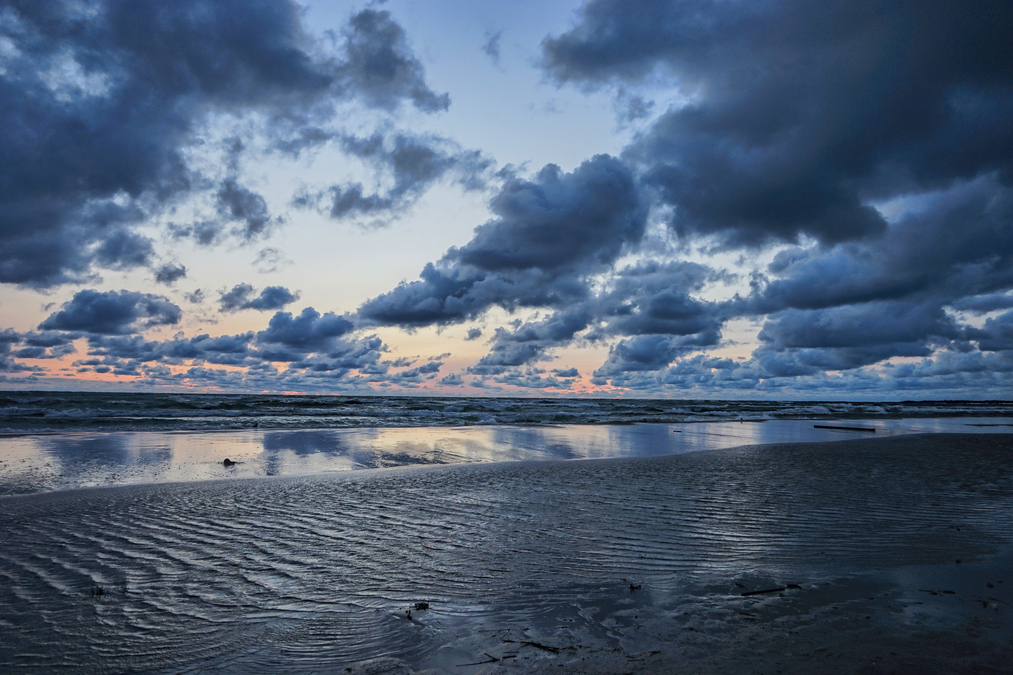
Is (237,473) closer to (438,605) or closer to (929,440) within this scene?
(438,605)

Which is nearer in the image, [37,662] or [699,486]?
[37,662]

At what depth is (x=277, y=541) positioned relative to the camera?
6.68 m

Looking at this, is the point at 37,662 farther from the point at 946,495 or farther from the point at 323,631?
the point at 946,495

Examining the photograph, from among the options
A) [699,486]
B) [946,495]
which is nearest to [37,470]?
[699,486]

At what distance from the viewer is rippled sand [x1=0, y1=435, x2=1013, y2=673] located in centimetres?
376

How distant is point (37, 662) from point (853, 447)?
22.0m

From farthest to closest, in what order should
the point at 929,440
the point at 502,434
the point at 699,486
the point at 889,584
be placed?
the point at 502,434
the point at 929,440
the point at 699,486
the point at 889,584

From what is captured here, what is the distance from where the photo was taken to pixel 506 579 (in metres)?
5.24

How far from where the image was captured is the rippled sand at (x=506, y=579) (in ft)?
12.3

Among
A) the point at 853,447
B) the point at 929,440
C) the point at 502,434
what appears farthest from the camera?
the point at 502,434

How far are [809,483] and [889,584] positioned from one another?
6.76 meters

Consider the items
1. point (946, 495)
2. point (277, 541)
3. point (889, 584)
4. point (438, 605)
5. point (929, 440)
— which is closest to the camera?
point (438, 605)

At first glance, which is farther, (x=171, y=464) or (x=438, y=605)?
(x=171, y=464)

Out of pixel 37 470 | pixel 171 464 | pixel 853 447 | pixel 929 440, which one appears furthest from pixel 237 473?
pixel 929 440
